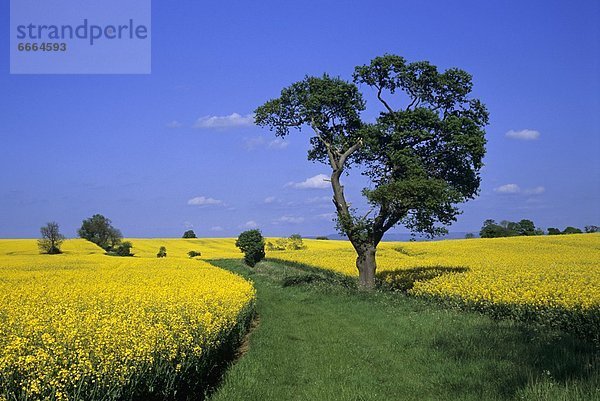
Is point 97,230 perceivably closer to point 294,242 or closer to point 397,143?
point 294,242

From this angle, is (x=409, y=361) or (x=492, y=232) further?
(x=492, y=232)

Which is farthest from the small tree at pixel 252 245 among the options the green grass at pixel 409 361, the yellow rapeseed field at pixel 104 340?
the yellow rapeseed field at pixel 104 340

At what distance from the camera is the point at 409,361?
10211mm

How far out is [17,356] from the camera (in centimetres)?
595

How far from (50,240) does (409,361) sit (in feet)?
182

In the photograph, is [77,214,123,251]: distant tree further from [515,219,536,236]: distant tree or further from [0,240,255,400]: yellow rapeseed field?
[0,240,255,400]: yellow rapeseed field

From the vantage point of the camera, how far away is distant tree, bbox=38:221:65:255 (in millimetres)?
55703

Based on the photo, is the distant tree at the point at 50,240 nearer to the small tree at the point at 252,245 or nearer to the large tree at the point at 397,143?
the small tree at the point at 252,245

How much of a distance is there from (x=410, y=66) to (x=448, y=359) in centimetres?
1616

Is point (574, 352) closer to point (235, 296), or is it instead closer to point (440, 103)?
point (235, 296)

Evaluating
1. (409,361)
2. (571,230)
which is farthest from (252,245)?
(571,230)

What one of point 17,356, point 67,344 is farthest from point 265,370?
point 17,356

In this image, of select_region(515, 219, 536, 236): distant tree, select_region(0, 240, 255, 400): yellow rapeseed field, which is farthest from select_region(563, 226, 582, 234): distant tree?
select_region(0, 240, 255, 400): yellow rapeseed field

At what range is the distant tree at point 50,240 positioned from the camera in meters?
55.7
